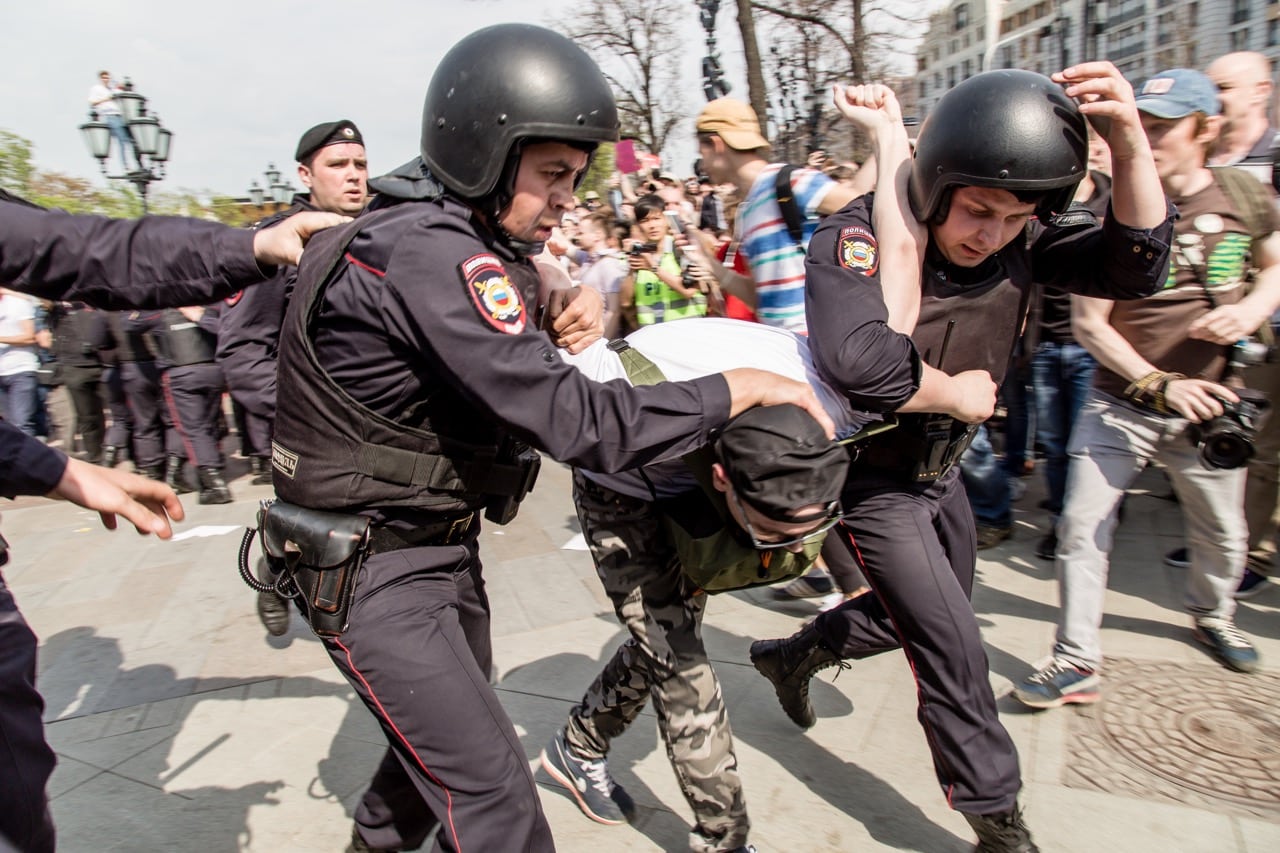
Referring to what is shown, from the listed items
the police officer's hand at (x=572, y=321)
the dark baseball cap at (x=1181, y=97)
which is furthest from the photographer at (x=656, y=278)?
the police officer's hand at (x=572, y=321)

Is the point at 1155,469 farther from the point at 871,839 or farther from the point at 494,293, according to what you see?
the point at 494,293

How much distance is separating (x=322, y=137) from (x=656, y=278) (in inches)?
82.3

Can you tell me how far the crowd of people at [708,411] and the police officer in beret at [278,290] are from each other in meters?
2.07

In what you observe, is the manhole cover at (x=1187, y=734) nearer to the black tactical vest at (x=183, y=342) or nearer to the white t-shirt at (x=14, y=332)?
the black tactical vest at (x=183, y=342)

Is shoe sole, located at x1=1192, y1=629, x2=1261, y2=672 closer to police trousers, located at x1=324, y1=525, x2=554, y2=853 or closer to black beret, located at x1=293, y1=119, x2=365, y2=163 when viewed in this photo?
police trousers, located at x1=324, y1=525, x2=554, y2=853

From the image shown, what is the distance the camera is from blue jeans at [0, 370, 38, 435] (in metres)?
8.61

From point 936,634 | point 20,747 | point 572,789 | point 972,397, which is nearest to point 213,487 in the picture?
point 572,789

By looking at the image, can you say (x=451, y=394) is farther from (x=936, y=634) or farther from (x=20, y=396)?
(x=20, y=396)

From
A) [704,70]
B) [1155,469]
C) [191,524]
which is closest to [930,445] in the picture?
[1155,469]

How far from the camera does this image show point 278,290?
4531 millimetres

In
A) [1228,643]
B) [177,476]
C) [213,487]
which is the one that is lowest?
[177,476]

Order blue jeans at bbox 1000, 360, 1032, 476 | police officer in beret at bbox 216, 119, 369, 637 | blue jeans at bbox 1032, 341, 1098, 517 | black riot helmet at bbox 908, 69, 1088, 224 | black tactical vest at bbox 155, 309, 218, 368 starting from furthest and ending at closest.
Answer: black tactical vest at bbox 155, 309, 218, 368, blue jeans at bbox 1000, 360, 1032, 476, blue jeans at bbox 1032, 341, 1098, 517, police officer in beret at bbox 216, 119, 369, 637, black riot helmet at bbox 908, 69, 1088, 224

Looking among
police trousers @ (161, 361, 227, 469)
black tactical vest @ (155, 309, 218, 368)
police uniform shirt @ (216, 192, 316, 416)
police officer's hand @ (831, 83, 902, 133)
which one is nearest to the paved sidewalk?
police uniform shirt @ (216, 192, 316, 416)

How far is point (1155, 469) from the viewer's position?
5.93m
